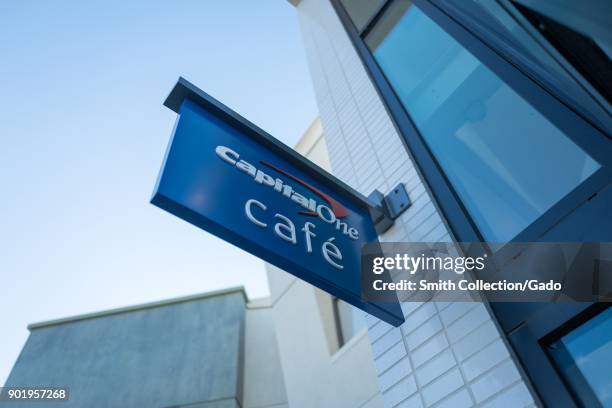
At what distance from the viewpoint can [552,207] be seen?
6.78ft

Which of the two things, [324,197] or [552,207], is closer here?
[552,207]

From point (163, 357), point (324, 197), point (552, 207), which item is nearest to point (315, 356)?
point (163, 357)

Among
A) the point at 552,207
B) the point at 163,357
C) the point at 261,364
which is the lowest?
the point at 163,357

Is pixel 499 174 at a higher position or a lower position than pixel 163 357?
higher

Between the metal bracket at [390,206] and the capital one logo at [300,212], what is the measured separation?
49cm

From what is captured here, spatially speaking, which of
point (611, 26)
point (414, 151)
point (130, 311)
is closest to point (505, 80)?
point (414, 151)

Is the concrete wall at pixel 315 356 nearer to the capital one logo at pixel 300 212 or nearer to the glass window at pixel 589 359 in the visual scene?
the capital one logo at pixel 300 212

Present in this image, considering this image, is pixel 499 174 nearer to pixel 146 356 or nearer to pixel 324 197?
pixel 324 197

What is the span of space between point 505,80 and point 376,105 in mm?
1261

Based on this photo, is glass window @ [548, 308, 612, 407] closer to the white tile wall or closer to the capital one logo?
the white tile wall

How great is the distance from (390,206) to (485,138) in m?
0.69

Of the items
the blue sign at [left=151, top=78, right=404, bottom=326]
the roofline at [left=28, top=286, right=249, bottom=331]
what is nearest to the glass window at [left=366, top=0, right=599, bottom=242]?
the blue sign at [left=151, top=78, right=404, bottom=326]

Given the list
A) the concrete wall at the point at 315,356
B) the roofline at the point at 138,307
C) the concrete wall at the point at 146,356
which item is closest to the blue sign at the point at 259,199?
the concrete wall at the point at 315,356

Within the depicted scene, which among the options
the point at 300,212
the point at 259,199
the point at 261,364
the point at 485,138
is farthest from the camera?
the point at 261,364
